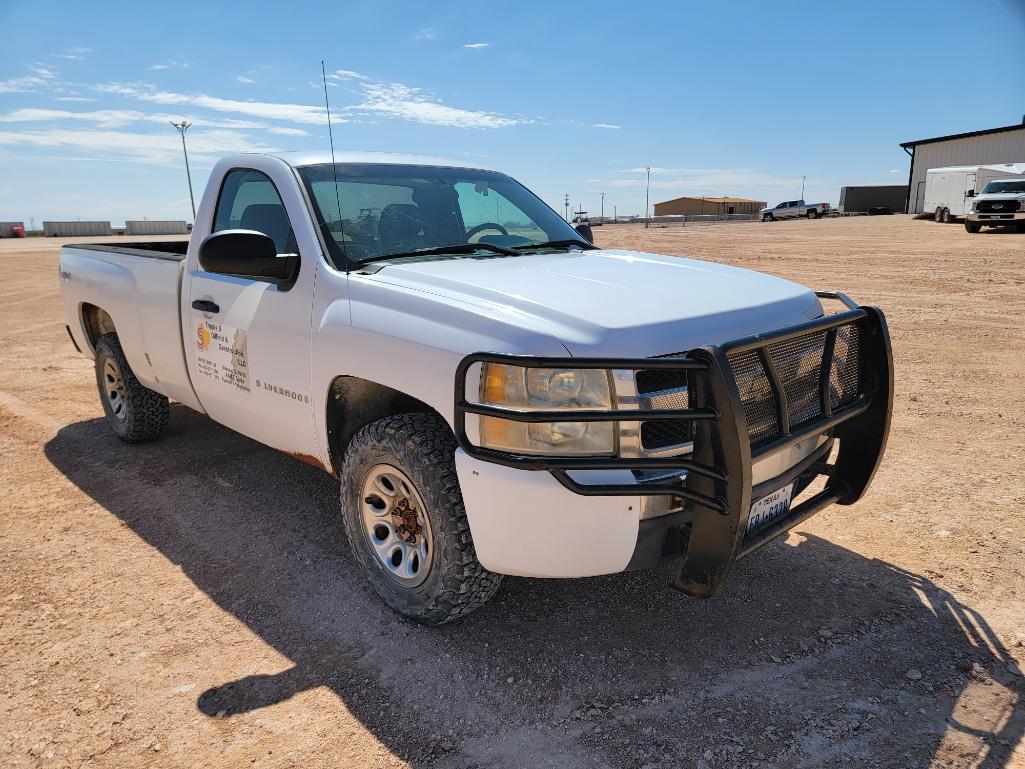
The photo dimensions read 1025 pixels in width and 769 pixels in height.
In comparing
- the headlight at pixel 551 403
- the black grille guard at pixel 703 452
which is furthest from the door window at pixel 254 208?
the black grille guard at pixel 703 452

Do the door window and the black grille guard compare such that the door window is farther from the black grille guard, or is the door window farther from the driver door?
the black grille guard

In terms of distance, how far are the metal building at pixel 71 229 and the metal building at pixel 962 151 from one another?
2160 inches

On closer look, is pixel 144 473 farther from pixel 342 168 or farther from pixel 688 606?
pixel 688 606

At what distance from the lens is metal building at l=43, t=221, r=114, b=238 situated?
176ft

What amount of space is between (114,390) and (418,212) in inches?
123

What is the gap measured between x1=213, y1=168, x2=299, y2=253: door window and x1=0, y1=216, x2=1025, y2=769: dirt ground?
158cm

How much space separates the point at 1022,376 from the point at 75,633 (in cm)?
760

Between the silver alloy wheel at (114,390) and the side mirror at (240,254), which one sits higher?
the side mirror at (240,254)

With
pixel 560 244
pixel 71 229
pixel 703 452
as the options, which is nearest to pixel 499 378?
pixel 703 452

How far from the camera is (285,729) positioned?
2.44 m

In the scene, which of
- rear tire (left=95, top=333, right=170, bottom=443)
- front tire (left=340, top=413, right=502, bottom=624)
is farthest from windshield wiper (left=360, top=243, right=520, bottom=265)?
rear tire (left=95, top=333, right=170, bottom=443)

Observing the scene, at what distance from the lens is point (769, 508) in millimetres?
2717

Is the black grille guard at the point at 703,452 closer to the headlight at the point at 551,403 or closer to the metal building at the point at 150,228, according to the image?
the headlight at the point at 551,403

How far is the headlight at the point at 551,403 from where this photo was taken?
2391 millimetres
